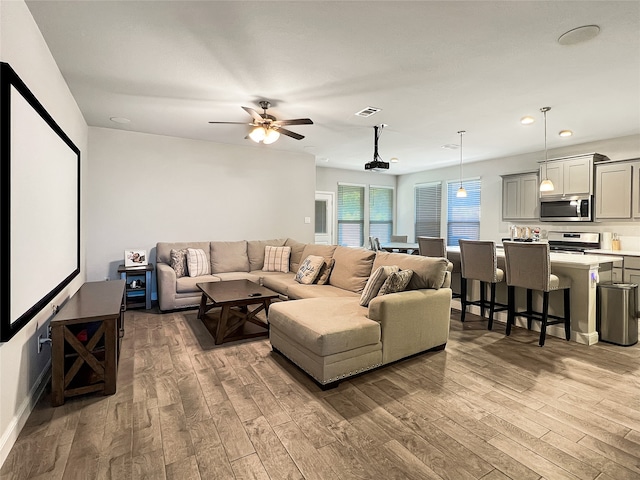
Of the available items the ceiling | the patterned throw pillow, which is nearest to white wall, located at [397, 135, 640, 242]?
the ceiling

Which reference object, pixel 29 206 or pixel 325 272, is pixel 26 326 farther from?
pixel 325 272

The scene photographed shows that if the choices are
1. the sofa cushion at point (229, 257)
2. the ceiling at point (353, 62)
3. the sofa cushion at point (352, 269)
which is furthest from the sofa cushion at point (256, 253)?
the ceiling at point (353, 62)

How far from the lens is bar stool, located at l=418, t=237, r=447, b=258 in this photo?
4.65 meters

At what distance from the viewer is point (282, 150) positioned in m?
6.47

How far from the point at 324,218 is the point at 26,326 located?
6.56 meters

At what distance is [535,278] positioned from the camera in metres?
3.43

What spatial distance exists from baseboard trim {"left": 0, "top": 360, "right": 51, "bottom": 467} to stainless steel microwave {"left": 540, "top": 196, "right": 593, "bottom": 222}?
687 cm

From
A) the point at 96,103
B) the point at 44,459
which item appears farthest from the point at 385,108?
the point at 44,459

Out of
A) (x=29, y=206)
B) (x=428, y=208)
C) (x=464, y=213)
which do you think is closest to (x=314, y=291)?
(x=29, y=206)

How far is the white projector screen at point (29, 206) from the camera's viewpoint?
67.1 inches

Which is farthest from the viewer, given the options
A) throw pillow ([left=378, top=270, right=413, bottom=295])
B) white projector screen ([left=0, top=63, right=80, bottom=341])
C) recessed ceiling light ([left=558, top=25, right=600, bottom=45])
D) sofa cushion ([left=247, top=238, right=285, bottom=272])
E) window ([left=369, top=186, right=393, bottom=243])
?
window ([left=369, top=186, right=393, bottom=243])

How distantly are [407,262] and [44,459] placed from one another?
301cm

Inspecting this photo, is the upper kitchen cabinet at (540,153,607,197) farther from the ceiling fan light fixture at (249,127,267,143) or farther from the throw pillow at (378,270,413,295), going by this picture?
the ceiling fan light fixture at (249,127,267,143)

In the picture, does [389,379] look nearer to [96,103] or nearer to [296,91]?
[296,91]
